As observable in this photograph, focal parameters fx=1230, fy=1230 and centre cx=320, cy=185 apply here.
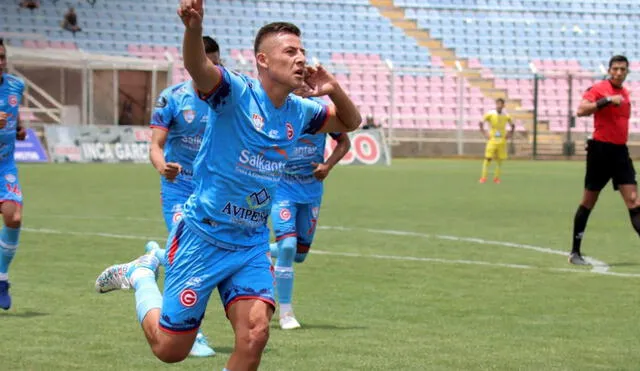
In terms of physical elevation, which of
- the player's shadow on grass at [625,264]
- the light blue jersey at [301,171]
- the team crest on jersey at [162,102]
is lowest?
the player's shadow on grass at [625,264]

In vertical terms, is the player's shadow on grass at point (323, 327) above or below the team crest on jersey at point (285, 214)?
below

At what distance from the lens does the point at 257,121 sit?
5871 millimetres

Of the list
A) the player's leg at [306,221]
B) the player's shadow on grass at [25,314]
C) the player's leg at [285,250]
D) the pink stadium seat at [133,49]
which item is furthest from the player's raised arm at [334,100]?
the pink stadium seat at [133,49]

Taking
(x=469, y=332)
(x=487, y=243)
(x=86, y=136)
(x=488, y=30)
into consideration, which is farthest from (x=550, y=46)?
(x=469, y=332)

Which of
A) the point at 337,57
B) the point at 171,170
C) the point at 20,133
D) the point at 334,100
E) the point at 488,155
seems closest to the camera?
the point at 334,100

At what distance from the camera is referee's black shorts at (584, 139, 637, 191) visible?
13.3 metres

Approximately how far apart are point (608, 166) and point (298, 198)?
5.02 metres

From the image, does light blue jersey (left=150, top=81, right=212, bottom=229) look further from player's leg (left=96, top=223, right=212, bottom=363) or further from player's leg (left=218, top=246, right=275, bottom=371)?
player's leg (left=218, top=246, right=275, bottom=371)

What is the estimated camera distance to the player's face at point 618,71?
1296 centimetres

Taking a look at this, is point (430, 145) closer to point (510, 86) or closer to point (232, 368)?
point (510, 86)

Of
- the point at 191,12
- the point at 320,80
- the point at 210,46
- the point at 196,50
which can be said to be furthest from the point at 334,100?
the point at 210,46

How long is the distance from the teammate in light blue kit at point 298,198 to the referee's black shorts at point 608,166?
4.66 metres

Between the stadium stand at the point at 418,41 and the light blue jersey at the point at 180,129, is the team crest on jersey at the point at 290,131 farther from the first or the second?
the stadium stand at the point at 418,41

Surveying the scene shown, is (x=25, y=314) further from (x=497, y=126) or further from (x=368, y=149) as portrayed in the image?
(x=368, y=149)
